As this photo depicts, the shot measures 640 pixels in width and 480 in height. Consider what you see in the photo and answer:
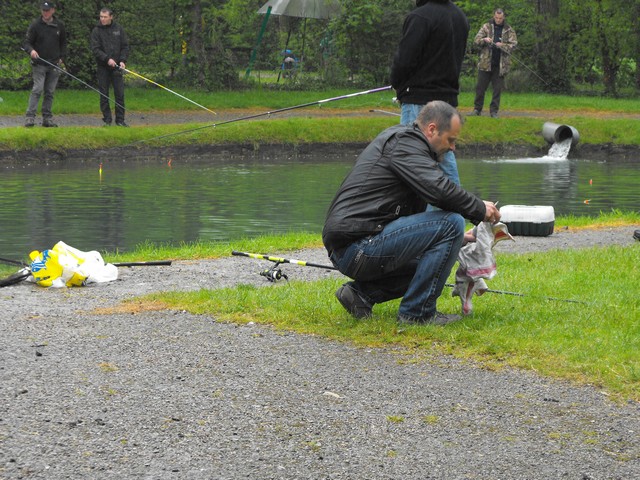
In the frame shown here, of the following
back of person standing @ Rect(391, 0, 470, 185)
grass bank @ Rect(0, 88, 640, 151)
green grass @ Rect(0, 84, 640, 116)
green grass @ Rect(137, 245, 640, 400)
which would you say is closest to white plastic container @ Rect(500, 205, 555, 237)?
green grass @ Rect(137, 245, 640, 400)

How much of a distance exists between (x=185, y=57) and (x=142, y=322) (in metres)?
23.9

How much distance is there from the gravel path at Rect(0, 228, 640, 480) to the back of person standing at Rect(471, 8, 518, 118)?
1883 cm

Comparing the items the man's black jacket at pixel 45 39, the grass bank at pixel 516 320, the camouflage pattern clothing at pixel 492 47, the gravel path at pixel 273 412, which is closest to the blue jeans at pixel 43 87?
the man's black jacket at pixel 45 39

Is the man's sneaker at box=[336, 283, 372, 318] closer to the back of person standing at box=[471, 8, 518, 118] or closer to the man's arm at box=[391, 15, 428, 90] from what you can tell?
the man's arm at box=[391, 15, 428, 90]

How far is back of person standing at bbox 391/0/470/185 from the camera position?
8883mm

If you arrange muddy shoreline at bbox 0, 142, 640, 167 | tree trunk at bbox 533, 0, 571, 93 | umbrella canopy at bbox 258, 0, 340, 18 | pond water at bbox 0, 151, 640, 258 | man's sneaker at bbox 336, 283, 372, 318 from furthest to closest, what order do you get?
1. tree trunk at bbox 533, 0, 571, 93
2. umbrella canopy at bbox 258, 0, 340, 18
3. muddy shoreline at bbox 0, 142, 640, 167
4. pond water at bbox 0, 151, 640, 258
5. man's sneaker at bbox 336, 283, 372, 318

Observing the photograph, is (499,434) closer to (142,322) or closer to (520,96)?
(142,322)

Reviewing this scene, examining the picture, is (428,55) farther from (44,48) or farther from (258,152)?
(44,48)

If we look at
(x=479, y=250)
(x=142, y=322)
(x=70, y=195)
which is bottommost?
(x=70, y=195)

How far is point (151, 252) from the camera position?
11.2 meters

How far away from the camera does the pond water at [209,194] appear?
43.3 ft

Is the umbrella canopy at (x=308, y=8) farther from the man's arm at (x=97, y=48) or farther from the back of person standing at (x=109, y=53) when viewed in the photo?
the man's arm at (x=97, y=48)

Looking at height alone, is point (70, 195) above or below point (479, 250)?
below

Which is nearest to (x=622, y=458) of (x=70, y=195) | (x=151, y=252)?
(x=151, y=252)
